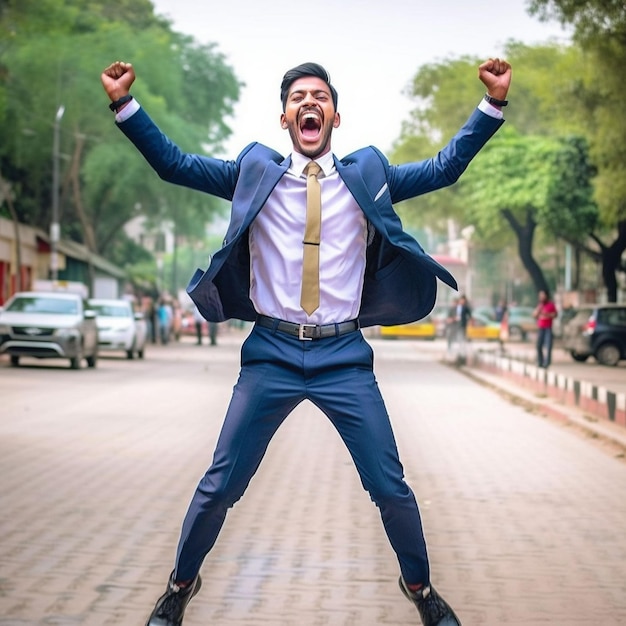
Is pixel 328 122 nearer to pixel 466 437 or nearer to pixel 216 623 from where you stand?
pixel 216 623

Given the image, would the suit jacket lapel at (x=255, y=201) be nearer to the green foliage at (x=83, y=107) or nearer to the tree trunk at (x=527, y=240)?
the green foliage at (x=83, y=107)

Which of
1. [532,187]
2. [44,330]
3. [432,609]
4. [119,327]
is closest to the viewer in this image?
[432,609]

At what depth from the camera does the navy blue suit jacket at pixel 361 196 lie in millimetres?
5086

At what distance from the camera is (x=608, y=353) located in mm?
37062

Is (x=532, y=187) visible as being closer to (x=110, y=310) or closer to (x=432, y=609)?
(x=110, y=310)

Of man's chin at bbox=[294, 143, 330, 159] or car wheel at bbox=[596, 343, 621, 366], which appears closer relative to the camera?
man's chin at bbox=[294, 143, 330, 159]

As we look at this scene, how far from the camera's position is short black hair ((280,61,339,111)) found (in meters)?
5.21

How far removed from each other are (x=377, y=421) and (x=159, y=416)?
1220 cm

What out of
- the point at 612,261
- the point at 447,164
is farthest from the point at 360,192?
the point at 612,261

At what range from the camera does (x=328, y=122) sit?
5.18 m

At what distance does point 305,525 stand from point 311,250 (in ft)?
11.9

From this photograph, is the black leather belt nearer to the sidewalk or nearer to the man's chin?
the man's chin

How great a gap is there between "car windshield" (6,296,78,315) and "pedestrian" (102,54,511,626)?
2438cm

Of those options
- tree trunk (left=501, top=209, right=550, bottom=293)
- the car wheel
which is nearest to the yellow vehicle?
tree trunk (left=501, top=209, right=550, bottom=293)
